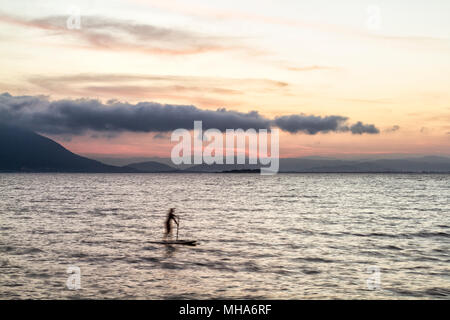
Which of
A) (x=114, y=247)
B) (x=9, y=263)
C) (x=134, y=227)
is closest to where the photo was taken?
(x=9, y=263)

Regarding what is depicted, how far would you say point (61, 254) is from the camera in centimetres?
2786

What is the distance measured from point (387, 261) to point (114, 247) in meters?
18.6

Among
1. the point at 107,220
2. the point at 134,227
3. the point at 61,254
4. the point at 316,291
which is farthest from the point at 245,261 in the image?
the point at 107,220

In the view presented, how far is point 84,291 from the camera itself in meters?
19.1

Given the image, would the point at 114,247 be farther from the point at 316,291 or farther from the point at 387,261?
the point at 387,261
